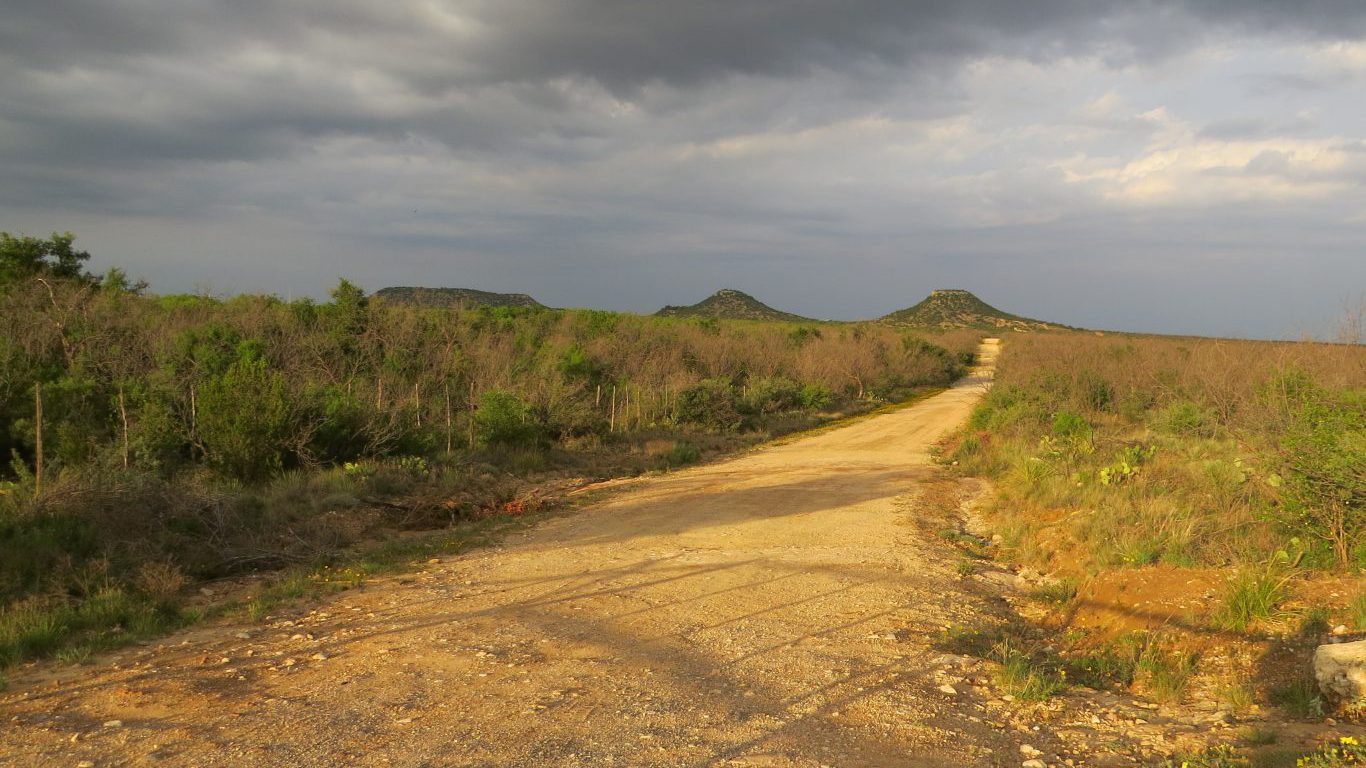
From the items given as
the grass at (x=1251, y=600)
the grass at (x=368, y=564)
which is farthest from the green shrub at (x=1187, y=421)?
the grass at (x=368, y=564)

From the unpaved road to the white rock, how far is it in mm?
1888

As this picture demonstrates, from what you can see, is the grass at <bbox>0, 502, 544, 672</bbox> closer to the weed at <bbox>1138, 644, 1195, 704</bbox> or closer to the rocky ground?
the rocky ground

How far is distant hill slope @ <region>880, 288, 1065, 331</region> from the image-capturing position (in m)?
125

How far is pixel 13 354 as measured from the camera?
1486cm

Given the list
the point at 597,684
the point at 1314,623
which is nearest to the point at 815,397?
the point at 1314,623

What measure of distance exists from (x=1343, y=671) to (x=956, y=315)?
133 meters

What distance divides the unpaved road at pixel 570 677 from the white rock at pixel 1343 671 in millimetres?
1888

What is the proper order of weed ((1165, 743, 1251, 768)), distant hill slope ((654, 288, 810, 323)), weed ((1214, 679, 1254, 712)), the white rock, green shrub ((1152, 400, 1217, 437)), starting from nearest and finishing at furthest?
weed ((1165, 743, 1251, 768)) < the white rock < weed ((1214, 679, 1254, 712)) < green shrub ((1152, 400, 1217, 437)) < distant hill slope ((654, 288, 810, 323))

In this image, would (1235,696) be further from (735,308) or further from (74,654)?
(735,308)

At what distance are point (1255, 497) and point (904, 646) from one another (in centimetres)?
579

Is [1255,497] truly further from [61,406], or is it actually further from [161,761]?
[61,406]

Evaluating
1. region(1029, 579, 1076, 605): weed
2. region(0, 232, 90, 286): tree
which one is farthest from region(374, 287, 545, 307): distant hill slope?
region(1029, 579, 1076, 605): weed

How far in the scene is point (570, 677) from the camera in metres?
5.82

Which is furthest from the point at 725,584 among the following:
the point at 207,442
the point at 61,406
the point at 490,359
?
the point at 490,359
